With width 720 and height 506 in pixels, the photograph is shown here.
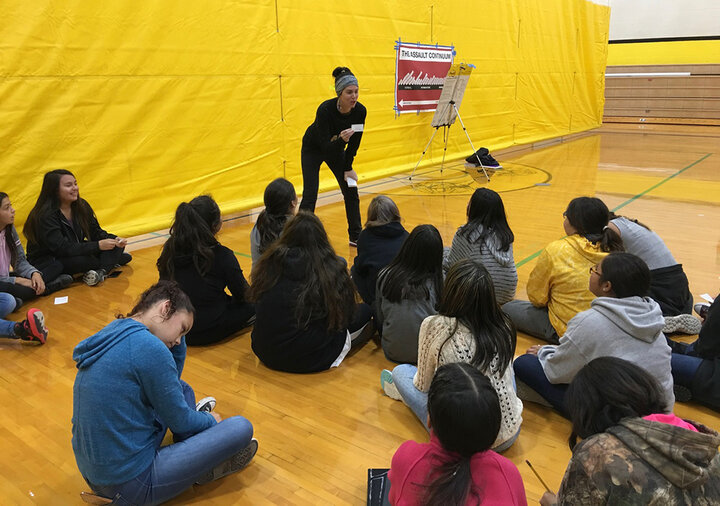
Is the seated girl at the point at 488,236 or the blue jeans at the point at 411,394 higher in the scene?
the seated girl at the point at 488,236

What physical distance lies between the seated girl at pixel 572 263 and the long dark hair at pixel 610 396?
4.78 ft

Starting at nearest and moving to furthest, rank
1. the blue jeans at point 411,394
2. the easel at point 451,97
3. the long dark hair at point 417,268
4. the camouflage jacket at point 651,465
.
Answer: the camouflage jacket at point 651,465
the blue jeans at point 411,394
the long dark hair at point 417,268
the easel at point 451,97

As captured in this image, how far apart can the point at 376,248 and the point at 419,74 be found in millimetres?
4999

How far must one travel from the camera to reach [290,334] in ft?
8.29

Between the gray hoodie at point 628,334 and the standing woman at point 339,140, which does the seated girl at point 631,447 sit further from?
the standing woman at point 339,140

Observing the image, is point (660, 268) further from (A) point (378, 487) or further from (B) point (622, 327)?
(A) point (378, 487)

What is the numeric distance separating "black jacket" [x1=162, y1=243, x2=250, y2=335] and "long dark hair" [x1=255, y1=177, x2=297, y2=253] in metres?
0.34

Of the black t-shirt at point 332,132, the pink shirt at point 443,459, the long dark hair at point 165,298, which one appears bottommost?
the pink shirt at point 443,459

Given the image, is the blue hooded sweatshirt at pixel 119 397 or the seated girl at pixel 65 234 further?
the seated girl at pixel 65 234

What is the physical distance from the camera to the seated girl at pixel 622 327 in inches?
76.2

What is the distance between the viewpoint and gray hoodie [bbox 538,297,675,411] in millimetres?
1931

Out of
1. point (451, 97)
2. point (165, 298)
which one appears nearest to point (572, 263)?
point (165, 298)

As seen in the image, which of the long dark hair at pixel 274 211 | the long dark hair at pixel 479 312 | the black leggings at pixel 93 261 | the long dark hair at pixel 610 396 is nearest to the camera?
the long dark hair at pixel 610 396

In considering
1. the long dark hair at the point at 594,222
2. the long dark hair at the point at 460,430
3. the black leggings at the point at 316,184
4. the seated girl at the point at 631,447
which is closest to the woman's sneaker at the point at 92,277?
the black leggings at the point at 316,184
